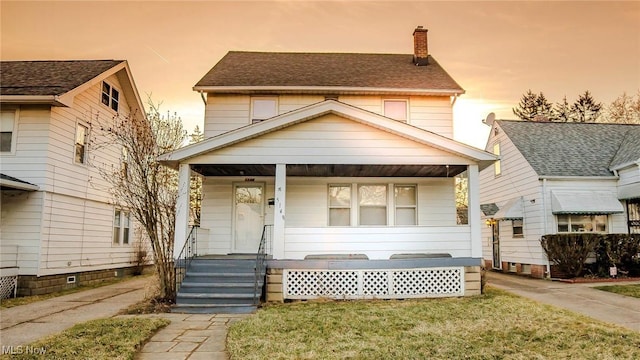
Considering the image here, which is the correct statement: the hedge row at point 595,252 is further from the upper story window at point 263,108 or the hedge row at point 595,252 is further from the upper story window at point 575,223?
the upper story window at point 263,108

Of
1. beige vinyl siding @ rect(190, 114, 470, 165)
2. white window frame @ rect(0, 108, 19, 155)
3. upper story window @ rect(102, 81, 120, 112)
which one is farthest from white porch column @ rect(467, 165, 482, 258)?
upper story window @ rect(102, 81, 120, 112)

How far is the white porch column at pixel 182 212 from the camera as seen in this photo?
1011 cm

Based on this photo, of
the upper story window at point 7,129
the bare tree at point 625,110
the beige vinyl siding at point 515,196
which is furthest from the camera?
the bare tree at point 625,110

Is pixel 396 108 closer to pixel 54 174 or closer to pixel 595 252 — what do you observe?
pixel 595 252

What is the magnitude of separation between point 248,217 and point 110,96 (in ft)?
25.4

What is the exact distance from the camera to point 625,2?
14680mm

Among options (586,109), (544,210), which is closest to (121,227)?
(544,210)

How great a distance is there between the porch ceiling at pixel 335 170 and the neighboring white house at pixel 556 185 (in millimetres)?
5020

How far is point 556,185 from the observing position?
15.2 meters

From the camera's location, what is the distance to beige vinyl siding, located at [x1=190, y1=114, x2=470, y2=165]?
10430 mm

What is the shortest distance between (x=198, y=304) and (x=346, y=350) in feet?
14.9

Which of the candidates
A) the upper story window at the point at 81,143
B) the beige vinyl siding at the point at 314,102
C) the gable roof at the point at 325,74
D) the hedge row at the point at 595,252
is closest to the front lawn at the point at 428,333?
the hedge row at the point at 595,252

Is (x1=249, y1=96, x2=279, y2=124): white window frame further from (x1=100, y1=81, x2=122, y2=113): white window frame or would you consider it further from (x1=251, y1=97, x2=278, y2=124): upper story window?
(x1=100, y1=81, x2=122, y2=113): white window frame

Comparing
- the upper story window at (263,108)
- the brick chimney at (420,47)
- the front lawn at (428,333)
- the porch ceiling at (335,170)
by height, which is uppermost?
the brick chimney at (420,47)
